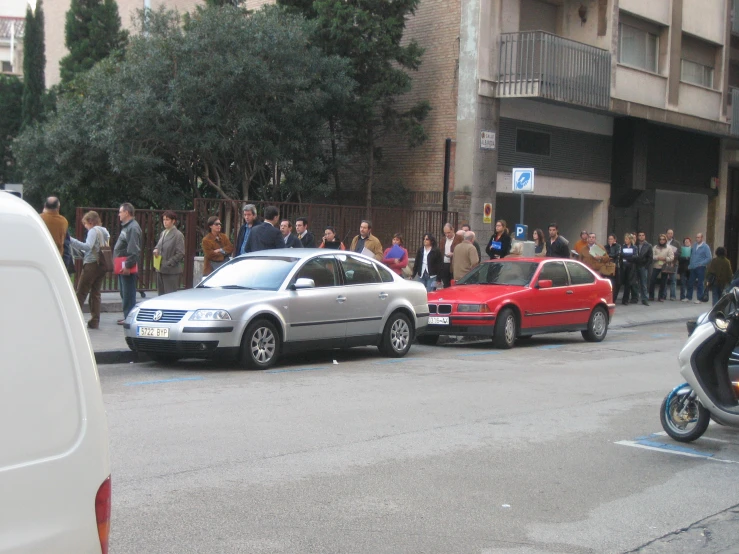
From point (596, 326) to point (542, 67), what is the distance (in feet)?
29.6

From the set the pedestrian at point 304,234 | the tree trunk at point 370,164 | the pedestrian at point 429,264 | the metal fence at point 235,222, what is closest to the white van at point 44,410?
the pedestrian at point 304,234

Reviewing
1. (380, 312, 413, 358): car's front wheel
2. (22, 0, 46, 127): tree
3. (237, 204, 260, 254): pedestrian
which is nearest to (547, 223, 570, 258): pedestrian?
(380, 312, 413, 358): car's front wheel

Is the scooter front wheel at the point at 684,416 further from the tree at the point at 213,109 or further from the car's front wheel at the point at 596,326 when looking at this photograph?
the tree at the point at 213,109

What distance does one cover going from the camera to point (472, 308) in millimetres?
15281

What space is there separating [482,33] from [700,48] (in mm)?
11082

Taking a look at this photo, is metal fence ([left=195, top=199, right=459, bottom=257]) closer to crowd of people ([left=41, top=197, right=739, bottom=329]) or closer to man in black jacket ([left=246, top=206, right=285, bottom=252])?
crowd of people ([left=41, top=197, right=739, bottom=329])

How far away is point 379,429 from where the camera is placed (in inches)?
332

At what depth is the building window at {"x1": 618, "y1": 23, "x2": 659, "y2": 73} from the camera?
27.9m

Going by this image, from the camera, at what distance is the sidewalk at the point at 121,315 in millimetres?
12914

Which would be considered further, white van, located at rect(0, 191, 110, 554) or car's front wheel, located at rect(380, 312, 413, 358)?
car's front wheel, located at rect(380, 312, 413, 358)

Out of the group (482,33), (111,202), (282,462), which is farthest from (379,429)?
(111,202)

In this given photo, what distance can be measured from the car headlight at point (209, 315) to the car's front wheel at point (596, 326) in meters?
7.99

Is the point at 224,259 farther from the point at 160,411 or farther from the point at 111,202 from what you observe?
the point at 111,202

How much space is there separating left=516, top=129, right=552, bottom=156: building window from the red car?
8954 millimetres
